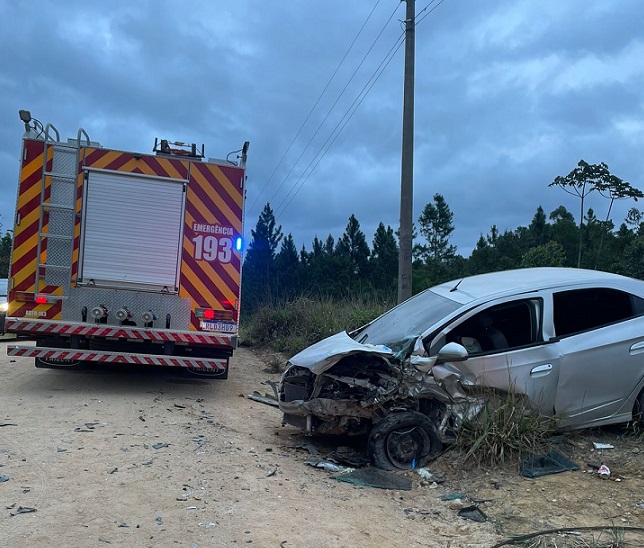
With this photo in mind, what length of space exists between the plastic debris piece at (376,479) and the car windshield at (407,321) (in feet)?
3.77

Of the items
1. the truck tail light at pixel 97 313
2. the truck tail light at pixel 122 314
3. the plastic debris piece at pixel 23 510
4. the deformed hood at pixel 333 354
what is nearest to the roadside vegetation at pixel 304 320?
the truck tail light at pixel 122 314

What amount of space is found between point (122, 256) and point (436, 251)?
5545 cm

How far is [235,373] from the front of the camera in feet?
37.1

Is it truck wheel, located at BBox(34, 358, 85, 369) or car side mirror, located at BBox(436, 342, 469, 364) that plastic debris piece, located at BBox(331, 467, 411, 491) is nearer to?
car side mirror, located at BBox(436, 342, 469, 364)

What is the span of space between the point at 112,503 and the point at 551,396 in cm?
384

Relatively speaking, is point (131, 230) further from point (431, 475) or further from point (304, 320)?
point (304, 320)

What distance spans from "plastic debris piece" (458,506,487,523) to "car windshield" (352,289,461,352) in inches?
64.1

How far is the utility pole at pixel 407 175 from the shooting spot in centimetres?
1051

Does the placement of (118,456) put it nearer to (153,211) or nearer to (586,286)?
(153,211)

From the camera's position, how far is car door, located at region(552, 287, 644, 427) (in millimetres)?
5430

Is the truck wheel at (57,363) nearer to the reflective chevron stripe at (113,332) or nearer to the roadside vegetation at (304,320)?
the reflective chevron stripe at (113,332)

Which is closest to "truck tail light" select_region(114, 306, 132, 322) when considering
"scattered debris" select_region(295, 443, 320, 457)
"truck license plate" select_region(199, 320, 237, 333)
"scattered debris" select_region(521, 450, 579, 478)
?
"truck license plate" select_region(199, 320, 237, 333)

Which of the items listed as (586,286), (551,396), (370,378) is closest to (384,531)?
(370,378)

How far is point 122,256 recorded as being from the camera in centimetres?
816
